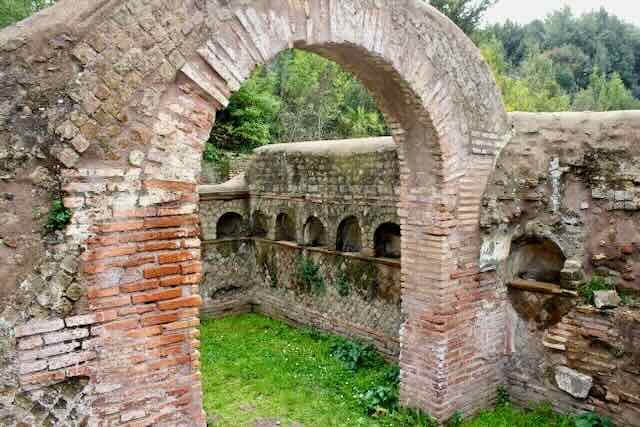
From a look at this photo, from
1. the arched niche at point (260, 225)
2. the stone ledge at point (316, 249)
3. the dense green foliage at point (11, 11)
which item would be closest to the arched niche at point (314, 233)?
the stone ledge at point (316, 249)

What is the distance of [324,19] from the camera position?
13.4 feet

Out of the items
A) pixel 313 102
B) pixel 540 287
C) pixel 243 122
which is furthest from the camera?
pixel 313 102

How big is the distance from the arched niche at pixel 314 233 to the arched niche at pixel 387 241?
1.46 meters

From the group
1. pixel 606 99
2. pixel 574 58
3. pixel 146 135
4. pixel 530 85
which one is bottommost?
pixel 146 135

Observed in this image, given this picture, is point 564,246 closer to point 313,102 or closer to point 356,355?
point 356,355

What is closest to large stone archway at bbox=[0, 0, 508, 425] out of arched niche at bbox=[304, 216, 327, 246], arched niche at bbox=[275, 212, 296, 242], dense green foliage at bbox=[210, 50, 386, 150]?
arched niche at bbox=[304, 216, 327, 246]

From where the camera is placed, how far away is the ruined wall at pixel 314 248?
7320 mm

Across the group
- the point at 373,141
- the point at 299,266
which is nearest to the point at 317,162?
the point at 373,141

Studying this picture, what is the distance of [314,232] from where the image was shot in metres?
9.00

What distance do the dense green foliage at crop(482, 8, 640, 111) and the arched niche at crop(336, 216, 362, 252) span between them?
1968cm

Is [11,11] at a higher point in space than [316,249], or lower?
higher

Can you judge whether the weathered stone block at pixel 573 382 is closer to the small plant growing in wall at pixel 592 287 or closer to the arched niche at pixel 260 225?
the small plant growing in wall at pixel 592 287

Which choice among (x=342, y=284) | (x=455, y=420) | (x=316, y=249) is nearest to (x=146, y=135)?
(x=455, y=420)

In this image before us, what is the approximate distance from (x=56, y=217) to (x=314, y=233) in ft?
20.5
